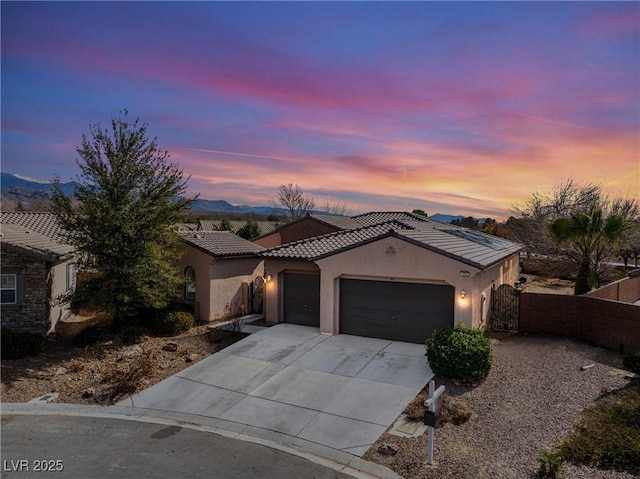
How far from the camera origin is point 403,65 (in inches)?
644

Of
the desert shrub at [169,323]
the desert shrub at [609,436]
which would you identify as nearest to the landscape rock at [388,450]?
the desert shrub at [609,436]

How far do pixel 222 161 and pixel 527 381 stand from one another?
26.0 metres

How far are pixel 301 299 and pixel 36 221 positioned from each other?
16223 millimetres

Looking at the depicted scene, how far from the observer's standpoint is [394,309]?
1497 centimetres

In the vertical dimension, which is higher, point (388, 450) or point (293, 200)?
point (293, 200)

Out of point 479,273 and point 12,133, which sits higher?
point 12,133

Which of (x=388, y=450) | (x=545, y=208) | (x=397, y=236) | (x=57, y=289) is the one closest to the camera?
(x=388, y=450)

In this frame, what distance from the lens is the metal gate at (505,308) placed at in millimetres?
16125

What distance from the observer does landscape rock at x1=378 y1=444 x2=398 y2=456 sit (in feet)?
25.7

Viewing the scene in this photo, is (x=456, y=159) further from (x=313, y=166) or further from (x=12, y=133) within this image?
(x=12, y=133)

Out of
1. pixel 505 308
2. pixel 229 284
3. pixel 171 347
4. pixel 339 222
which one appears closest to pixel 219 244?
pixel 229 284

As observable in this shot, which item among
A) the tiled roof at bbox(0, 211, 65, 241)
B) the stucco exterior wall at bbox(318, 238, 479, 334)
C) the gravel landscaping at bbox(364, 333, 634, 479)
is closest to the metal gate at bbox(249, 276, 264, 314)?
the stucco exterior wall at bbox(318, 238, 479, 334)

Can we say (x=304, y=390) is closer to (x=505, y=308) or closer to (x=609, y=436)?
(x=609, y=436)

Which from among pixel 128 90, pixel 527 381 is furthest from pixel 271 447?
pixel 128 90
